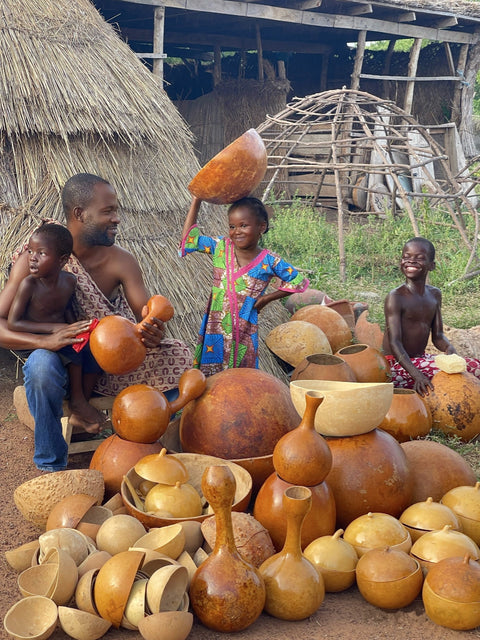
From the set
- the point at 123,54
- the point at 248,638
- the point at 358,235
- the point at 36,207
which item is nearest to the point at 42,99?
the point at 36,207

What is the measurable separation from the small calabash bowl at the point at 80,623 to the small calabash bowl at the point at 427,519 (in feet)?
3.86

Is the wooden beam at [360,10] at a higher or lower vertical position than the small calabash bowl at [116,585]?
higher

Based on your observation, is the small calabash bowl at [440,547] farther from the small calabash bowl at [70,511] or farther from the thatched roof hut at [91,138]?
the thatched roof hut at [91,138]

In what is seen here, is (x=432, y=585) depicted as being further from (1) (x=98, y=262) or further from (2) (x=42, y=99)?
(2) (x=42, y=99)

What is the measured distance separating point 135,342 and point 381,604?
144cm

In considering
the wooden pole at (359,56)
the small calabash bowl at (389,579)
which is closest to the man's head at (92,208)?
the small calabash bowl at (389,579)

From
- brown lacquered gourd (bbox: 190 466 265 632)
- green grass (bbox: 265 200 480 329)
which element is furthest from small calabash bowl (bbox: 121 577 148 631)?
green grass (bbox: 265 200 480 329)

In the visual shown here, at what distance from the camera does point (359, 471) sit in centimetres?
260

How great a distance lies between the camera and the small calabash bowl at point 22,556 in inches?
93.6

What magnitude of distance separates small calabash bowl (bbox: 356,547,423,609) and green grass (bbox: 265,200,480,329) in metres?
3.67

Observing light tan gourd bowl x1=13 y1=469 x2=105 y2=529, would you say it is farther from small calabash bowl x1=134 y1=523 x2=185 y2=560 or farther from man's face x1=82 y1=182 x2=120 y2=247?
man's face x1=82 y1=182 x2=120 y2=247

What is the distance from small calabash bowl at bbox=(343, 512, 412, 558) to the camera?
237 centimetres

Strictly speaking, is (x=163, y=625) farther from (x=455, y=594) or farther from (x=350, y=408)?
(x=350, y=408)

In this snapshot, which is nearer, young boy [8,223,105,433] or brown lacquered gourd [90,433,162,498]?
brown lacquered gourd [90,433,162,498]
